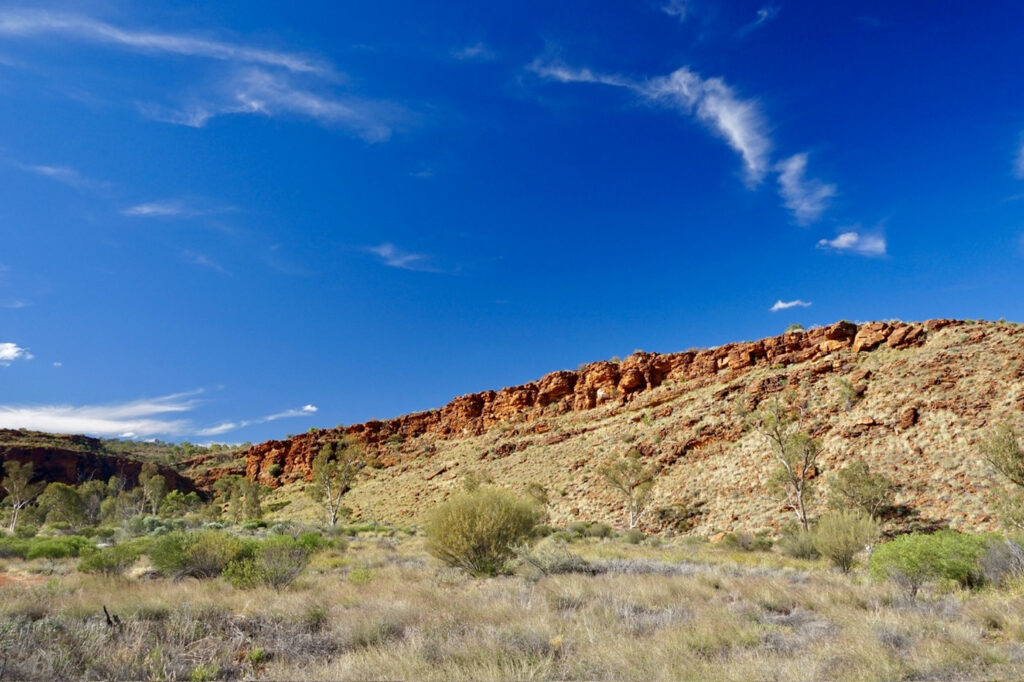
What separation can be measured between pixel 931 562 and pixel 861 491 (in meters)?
18.3

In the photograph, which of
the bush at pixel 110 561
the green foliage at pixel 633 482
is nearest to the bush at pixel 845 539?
the green foliage at pixel 633 482

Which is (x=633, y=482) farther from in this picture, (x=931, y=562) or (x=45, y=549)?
(x=45, y=549)

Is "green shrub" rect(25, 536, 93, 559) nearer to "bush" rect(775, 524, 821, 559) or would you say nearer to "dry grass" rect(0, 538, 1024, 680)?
"dry grass" rect(0, 538, 1024, 680)

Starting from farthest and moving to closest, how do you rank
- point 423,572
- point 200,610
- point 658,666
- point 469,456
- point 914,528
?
point 469,456, point 914,528, point 423,572, point 200,610, point 658,666

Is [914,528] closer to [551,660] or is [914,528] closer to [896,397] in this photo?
[896,397]

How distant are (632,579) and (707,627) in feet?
14.0

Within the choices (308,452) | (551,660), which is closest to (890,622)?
(551,660)

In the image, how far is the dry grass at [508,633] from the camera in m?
5.07

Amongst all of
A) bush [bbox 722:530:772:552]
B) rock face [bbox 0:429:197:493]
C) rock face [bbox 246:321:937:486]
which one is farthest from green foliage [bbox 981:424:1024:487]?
rock face [bbox 0:429:197:493]

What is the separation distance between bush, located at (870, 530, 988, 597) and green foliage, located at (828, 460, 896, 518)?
16597 millimetres

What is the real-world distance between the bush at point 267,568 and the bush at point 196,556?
26 cm

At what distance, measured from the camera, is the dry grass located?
199 inches

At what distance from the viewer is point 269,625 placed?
6617 millimetres

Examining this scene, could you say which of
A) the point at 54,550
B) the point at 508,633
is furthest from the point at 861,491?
the point at 54,550
